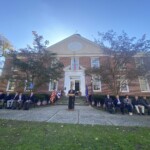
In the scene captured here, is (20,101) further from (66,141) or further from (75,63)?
(75,63)

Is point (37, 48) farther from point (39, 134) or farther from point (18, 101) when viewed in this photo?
point (39, 134)

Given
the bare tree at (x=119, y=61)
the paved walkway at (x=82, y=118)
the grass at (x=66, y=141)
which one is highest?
the bare tree at (x=119, y=61)

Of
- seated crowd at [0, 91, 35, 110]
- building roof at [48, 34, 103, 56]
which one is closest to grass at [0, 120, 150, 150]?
seated crowd at [0, 91, 35, 110]

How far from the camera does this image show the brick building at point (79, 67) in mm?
18625

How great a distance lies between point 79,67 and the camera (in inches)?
774

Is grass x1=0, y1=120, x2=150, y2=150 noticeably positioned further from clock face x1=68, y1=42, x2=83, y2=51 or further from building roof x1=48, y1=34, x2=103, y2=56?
clock face x1=68, y1=42, x2=83, y2=51

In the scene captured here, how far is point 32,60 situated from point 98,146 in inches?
457

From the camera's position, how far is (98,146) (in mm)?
3498

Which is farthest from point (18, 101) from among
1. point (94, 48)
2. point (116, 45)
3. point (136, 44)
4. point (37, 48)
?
point (94, 48)

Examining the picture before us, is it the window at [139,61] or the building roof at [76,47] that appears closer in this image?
the window at [139,61]

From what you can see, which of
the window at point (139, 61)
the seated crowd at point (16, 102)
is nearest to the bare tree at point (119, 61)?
the window at point (139, 61)

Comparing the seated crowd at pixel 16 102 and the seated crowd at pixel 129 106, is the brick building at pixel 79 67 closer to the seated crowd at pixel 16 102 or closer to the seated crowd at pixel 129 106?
the seated crowd at pixel 129 106

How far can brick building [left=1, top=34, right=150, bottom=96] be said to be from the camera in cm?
1862

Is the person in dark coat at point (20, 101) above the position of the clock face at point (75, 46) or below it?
below
